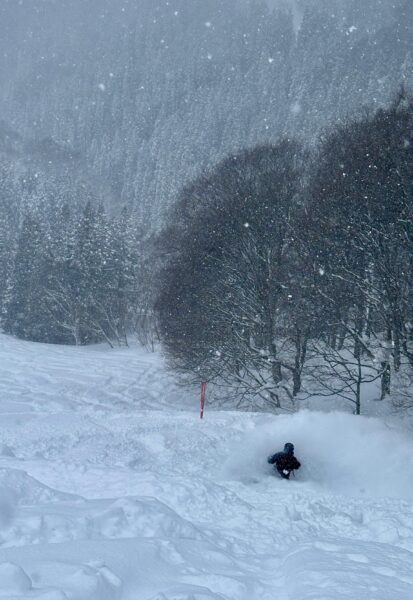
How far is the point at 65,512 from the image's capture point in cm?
522

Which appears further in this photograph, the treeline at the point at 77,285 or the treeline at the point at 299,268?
the treeline at the point at 77,285

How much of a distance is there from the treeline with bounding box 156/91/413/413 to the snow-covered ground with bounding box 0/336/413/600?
4.96m

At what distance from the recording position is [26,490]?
5.75 meters

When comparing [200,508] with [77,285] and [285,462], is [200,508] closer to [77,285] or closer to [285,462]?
[285,462]

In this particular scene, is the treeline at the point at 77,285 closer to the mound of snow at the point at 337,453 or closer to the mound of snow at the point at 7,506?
the mound of snow at the point at 337,453

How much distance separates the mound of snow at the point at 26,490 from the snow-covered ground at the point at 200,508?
2 centimetres

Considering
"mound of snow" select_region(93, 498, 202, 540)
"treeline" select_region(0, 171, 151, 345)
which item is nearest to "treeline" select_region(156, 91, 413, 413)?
"mound of snow" select_region(93, 498, 202, 540)

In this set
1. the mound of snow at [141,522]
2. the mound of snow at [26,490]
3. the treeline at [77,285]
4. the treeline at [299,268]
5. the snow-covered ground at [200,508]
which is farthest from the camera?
the treeline at [77,285]

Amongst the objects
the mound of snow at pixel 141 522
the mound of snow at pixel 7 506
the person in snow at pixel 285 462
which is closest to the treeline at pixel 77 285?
the person in snow at pixel 285 462

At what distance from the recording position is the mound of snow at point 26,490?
18.1 feet

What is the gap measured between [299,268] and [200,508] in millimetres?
12548

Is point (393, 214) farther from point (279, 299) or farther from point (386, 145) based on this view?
point (279, 299)

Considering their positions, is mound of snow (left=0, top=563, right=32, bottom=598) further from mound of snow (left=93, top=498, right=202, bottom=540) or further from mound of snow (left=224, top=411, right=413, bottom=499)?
mound of snow (left=224, top=411, right=413, bottom=499)

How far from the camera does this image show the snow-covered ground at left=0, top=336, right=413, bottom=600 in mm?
4023
